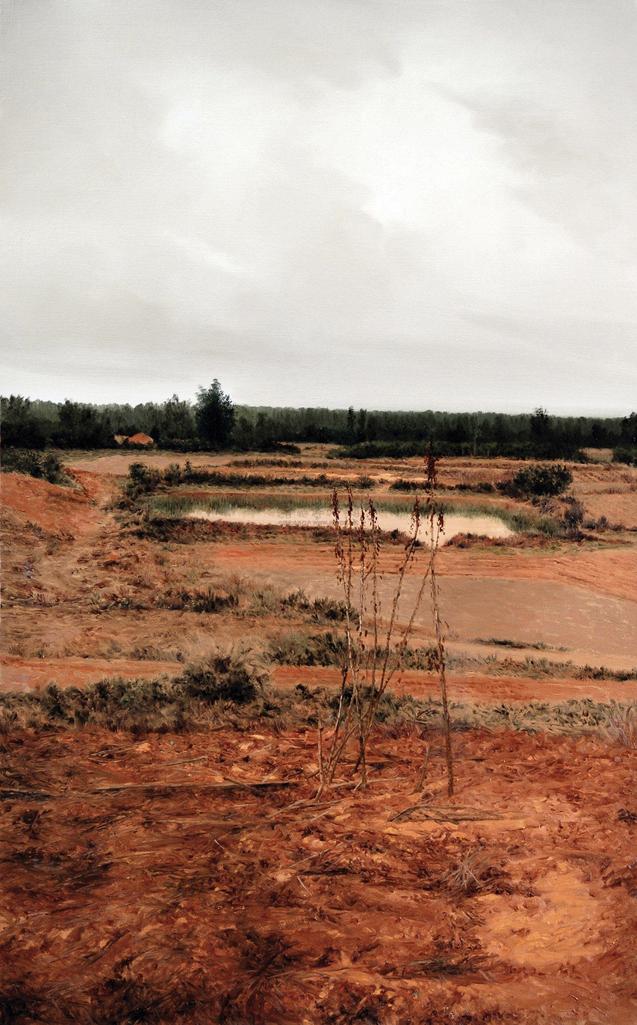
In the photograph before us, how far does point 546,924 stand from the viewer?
99.0 inches

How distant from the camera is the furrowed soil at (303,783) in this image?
2.28m

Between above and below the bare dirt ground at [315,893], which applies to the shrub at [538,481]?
above

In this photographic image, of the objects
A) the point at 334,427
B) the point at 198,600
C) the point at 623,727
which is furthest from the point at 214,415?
the point at 623,727

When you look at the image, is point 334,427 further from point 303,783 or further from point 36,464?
point 303,783

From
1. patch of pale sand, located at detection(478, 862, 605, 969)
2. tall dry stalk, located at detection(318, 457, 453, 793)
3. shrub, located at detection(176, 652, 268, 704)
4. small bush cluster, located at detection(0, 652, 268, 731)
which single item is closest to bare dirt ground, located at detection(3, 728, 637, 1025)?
patch of pale sand, located at detection(478, 862, 605, 969)

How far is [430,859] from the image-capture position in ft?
9.49

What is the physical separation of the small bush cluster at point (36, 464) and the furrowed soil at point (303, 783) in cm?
15

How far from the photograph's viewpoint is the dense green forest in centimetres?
627

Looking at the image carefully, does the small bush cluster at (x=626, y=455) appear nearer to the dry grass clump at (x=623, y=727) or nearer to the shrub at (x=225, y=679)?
the dry grass clump at (x=623, y=727)

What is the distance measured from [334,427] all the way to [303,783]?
3.66 m

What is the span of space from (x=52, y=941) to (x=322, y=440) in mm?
4708

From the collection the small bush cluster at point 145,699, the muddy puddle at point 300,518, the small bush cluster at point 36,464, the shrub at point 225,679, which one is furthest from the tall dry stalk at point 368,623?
the small bush cluster at point 36,464

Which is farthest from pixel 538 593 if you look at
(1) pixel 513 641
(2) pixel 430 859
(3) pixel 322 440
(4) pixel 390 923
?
(4) pixel 390 923

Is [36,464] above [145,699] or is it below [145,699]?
above
